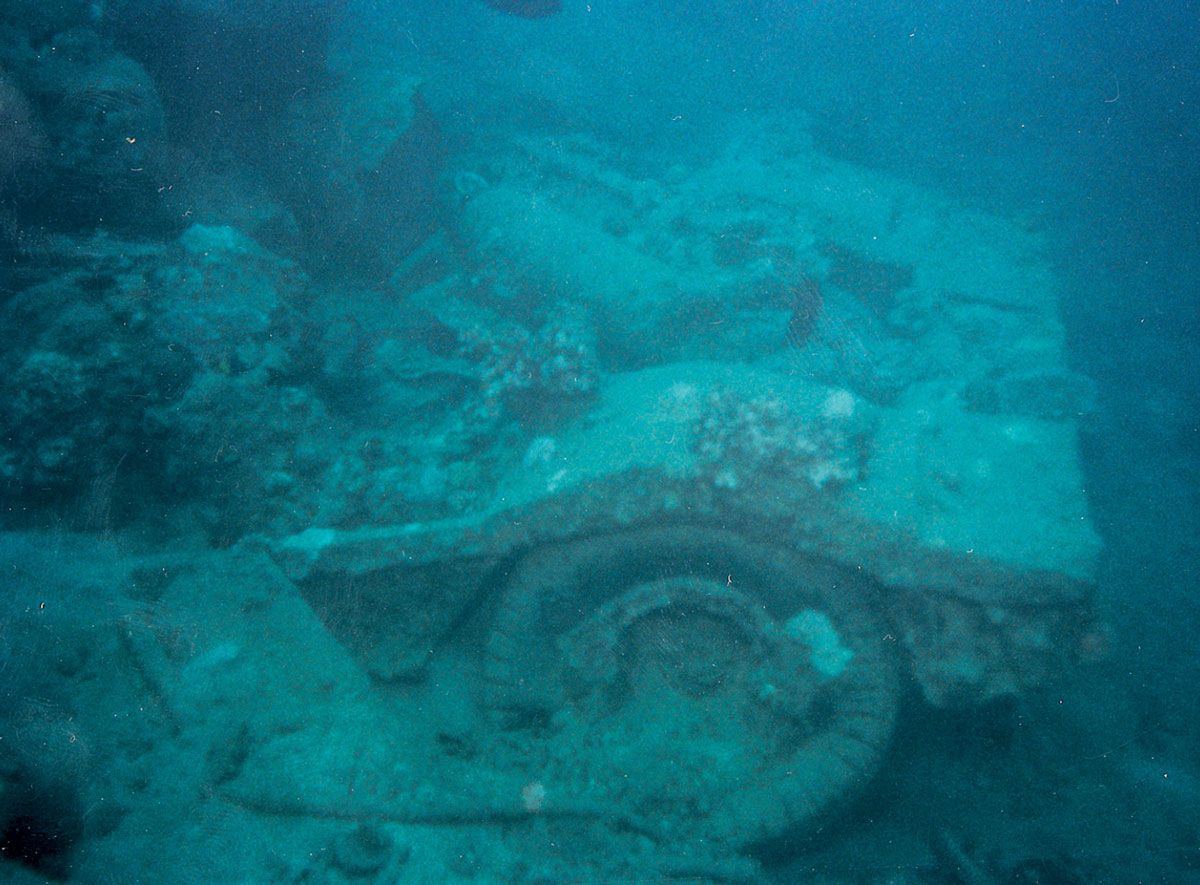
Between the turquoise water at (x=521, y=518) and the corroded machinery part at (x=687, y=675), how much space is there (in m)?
0.02

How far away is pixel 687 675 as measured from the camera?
336 cm

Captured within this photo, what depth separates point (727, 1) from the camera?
1509 cm

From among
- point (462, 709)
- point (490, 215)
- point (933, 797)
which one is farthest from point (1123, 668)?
point (490, 215)

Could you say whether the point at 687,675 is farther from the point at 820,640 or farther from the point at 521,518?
the point at 521,518

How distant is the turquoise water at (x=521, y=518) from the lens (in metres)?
2.97

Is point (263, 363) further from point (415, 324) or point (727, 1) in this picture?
point (727, 1)

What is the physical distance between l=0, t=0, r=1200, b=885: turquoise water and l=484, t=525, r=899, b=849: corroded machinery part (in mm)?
24

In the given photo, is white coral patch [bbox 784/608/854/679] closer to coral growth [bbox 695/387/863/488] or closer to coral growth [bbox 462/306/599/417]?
coral growth [bbox 695/387/863/488]

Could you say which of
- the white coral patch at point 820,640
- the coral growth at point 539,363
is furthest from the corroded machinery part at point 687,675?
the coral growth at point 539,363

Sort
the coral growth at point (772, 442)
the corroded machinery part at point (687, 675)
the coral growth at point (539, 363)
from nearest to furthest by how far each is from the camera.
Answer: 1. the corroded machinery part at point (687, 675)
2. the coral growth at point (772, 442)
3. the coral growth at point (539, 363)

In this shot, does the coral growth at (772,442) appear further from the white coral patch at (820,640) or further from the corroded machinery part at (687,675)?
the white coral patch at (820,640)

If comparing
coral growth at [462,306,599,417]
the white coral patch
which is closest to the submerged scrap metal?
the white coral patch

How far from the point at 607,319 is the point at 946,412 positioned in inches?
138

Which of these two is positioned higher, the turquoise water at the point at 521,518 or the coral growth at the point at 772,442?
the coral growth at the point at 772,442
